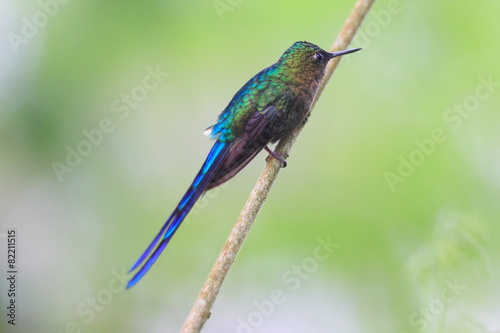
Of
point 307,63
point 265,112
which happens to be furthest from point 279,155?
point 307,63

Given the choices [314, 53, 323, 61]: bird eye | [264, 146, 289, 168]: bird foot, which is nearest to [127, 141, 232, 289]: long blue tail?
[264, 146, 289, 168]: bird foot

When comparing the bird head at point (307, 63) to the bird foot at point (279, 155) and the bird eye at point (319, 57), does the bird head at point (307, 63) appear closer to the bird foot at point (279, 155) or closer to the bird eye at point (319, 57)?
the bird eye at point (319, 57)

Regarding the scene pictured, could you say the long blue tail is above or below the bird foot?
below

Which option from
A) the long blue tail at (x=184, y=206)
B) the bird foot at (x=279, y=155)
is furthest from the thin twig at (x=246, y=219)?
the long blue tail at (x=184, y=206)

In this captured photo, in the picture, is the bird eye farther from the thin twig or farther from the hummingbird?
the thin twig

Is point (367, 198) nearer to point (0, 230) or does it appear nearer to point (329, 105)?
point (329, 105)

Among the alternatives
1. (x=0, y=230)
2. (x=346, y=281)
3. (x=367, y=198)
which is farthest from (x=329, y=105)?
(x=0, y=230)
